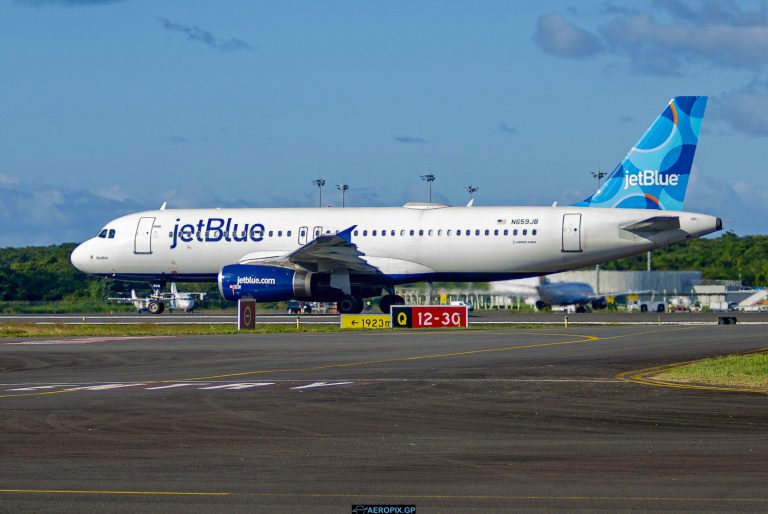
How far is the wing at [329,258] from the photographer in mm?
53812

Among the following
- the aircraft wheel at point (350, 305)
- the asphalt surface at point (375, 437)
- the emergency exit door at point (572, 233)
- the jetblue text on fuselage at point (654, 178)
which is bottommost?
the asphalt surface at point (375, 437)

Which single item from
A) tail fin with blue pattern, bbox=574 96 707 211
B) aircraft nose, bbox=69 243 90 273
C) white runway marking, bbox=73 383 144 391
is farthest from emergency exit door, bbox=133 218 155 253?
white runway marking, bbox=73 383 144 391

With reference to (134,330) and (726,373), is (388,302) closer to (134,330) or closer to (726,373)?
(134,330)

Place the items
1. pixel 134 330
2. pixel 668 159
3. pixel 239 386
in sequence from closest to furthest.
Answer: pixel 239 386 < pixel 134 330 < pixel 668 159

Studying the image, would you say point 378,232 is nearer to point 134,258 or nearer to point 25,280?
point 134,258

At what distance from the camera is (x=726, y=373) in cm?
2305

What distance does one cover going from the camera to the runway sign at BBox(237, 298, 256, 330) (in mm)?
46625

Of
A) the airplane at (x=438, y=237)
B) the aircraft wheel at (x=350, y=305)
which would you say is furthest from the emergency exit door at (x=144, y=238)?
the aircraft wheel at (x=350, y=305)

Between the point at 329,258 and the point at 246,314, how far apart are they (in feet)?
27.4

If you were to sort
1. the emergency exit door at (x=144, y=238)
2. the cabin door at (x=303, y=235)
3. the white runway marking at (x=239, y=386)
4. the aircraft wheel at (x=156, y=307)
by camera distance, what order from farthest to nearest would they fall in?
the aircraft wheel at (x=156, y=307)
the emergency exit door at (x=144, y=238)
the cabin door at (x=303, y=235)
the white runway marking at (x=239, y=386)

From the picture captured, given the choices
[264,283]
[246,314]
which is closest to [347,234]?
[264,283]

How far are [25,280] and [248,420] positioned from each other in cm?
9275

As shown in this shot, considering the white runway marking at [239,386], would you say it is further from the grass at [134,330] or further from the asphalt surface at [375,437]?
the grass at [134,330]

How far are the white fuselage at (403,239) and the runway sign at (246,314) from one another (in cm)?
931
